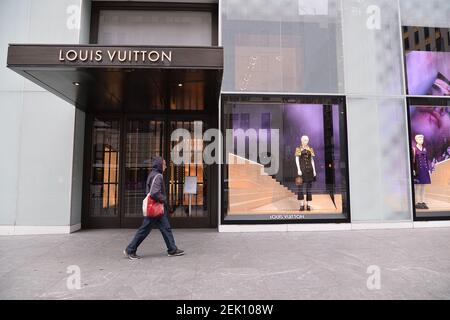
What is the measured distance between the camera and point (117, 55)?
5.33 metres

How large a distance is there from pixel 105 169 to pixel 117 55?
4320mm

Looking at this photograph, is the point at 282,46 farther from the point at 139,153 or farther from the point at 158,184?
the point at 158,184

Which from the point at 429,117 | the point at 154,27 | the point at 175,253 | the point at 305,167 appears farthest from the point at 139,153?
the point at 429,117

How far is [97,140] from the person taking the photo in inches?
345

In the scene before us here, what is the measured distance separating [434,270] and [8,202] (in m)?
9.35

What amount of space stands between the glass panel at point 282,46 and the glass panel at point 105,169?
3.67m

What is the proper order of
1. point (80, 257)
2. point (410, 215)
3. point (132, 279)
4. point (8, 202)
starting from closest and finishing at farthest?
1. point (132, 279)
2. point (80, 257)
3. point (8, 202)
4. point (410, 215)

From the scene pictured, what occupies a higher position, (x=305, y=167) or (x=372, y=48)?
(x=372, y=48)

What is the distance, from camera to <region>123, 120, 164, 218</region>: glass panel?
8.73 meters

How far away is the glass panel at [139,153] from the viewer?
873 centimetres

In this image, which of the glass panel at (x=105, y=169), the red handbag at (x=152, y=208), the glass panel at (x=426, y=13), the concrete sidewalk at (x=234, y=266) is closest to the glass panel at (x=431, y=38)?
the glass panel at (x=426, y=13)

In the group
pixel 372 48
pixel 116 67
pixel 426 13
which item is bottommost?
pixel 116 67

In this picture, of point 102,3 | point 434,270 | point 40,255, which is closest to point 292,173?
point 434,270

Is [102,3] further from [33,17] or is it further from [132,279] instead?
[132,279]
